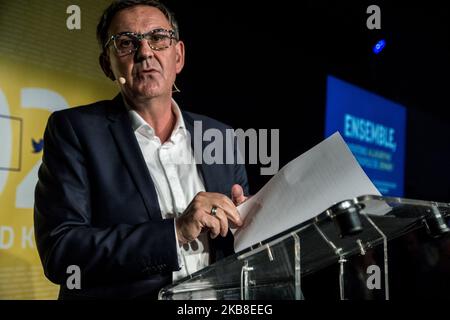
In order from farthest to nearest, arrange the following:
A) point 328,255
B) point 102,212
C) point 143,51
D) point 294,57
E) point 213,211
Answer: point 294,57 < point 143,51 < point 102,212 < point 328,255 < point 213,211

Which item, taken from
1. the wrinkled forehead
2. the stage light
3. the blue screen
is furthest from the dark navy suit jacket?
the stage light

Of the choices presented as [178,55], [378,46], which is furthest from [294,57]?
[178,55]

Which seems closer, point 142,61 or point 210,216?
point 210,216

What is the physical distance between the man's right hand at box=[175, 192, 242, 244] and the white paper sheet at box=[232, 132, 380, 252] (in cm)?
5

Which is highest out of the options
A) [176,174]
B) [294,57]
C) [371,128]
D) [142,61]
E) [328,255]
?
[294,57]

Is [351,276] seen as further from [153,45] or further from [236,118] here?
[236,118]

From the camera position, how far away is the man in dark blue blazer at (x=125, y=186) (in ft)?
4.30

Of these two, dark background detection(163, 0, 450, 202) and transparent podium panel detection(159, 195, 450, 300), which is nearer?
transparent podium panel detection(159, 195, 450, 300)

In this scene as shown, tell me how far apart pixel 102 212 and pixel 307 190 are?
0.67 m

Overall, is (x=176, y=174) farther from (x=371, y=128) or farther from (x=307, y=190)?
(x=371, y=128)

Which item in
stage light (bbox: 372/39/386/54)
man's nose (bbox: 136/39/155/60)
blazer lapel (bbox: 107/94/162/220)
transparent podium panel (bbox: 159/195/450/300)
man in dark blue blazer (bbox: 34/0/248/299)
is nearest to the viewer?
transparent podium panel (bbox: 159/195/450/300)

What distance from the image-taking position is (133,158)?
1.53 metres

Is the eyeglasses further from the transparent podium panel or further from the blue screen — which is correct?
the blue screen

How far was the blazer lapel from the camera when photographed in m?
1.48
